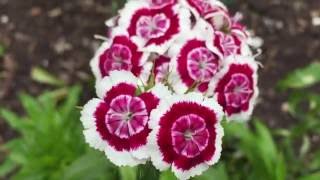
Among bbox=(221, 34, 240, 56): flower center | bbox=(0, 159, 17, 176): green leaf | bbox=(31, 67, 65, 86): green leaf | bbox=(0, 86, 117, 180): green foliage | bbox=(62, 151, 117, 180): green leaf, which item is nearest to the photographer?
bbox=(221, 34, 240, 56): flower center

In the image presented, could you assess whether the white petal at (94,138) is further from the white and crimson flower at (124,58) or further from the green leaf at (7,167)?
the green leaf at (7,167)

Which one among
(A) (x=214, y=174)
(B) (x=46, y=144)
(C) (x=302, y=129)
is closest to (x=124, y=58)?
(A) (x=214, y=174)

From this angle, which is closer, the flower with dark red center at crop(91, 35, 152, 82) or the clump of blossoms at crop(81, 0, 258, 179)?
the clump of blossoms at crop(81, 0, 258, 179)

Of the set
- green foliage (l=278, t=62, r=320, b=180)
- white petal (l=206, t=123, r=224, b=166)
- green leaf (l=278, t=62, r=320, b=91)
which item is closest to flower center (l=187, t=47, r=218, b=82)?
white petal (l=206, t=123, r=224, b=166)

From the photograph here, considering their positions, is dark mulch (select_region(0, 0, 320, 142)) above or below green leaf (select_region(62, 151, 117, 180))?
above

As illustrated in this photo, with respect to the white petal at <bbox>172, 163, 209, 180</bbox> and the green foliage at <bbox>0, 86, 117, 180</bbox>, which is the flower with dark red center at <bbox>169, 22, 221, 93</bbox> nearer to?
the white petal at <bbox>172, 163, 209, 180</bbox>

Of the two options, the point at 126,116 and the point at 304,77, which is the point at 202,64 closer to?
the point at 126,116
